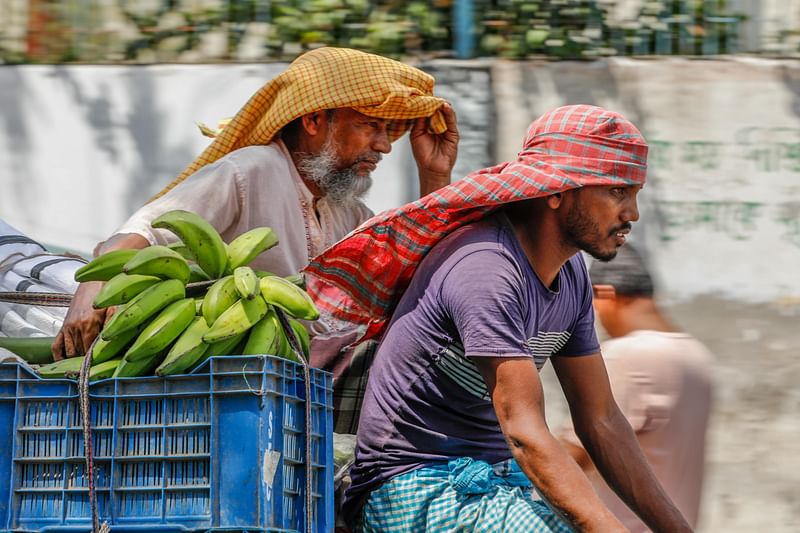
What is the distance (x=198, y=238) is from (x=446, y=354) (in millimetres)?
610

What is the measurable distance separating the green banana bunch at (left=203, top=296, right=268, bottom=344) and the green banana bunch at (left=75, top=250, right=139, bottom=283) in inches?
13.6

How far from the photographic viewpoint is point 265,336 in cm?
270

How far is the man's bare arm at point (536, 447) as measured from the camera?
2.62m

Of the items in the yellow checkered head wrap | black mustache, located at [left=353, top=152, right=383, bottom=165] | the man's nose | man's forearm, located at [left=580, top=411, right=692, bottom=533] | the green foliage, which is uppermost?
the green foliage

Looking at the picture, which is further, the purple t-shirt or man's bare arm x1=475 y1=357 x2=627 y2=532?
the purple t-shirt

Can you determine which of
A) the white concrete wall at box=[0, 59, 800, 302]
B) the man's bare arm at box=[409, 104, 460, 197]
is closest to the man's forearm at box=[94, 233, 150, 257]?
the man's bare arm at box=[409, 104, 460, 197]

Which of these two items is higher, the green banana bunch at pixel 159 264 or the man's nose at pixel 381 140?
the man's nose at pixel 381 140

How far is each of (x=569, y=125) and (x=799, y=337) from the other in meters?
3.64

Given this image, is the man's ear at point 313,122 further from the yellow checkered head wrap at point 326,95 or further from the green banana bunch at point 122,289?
the green banana bunch at point 122,289

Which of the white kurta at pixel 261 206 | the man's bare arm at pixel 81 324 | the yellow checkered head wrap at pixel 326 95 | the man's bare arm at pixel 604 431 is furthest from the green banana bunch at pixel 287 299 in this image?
the yellow checkered head wrap at pixel 326 95

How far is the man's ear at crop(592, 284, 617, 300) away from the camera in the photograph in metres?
4.20

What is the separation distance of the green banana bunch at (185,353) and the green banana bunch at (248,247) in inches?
11.1

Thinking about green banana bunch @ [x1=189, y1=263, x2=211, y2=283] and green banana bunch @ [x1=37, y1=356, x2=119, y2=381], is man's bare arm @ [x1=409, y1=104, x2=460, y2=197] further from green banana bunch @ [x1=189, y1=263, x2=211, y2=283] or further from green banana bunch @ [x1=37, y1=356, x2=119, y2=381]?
green banana bunch @ [x1=37, y1=356, x2=119, y2=381]

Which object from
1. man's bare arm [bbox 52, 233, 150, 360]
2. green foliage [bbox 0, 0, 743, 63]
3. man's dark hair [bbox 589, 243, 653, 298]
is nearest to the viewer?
man's bare arm [bbox 52, 233, 150, 360]
